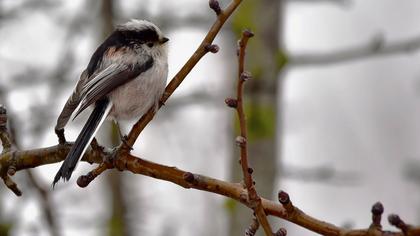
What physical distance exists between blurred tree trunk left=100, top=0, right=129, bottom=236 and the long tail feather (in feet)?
6.05

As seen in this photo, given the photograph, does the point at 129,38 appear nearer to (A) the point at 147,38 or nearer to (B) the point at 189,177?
(A) the point at 147,38

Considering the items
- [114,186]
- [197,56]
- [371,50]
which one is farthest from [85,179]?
[371,50]

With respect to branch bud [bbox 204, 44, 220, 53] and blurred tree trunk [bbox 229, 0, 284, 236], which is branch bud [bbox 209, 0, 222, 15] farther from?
blurred tree trunk [bbox 229, 0, 284, 236]

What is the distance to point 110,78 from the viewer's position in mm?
3191

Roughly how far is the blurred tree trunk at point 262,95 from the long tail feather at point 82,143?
1653mm

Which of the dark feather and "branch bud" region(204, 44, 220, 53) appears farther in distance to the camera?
the dark feather

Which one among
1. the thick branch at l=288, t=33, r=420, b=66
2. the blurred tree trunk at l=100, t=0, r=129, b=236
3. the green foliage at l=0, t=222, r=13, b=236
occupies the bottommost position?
the green foliage at l=0, t=222, r=13, b=236

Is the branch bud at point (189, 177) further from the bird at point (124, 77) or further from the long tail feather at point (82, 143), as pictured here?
the bird at point (124, 77)

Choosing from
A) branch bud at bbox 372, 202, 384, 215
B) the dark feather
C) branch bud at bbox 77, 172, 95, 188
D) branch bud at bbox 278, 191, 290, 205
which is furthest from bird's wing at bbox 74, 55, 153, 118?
branch bud at bbox 372, 202, 384, 215

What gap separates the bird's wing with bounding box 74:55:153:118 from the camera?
308 centimetres

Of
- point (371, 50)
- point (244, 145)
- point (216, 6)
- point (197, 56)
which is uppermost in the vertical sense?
point (371, 50)

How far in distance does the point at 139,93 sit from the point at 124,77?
94 millimetres

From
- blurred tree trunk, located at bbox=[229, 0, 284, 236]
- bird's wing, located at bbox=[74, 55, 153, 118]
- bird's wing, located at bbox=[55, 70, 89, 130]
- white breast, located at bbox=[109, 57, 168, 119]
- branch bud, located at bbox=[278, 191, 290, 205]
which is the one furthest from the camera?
blurred tree trunk, located at bbox=[229, 0, 284, 236]

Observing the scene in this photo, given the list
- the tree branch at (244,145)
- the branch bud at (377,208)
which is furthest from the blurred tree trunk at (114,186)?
the branch bud at (377,208)
